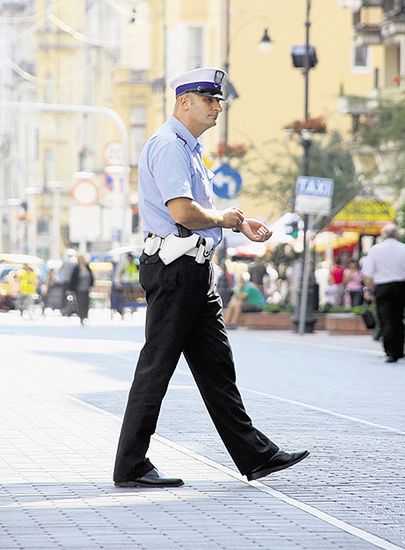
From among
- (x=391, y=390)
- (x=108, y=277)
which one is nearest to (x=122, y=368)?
(x=391, y=390)

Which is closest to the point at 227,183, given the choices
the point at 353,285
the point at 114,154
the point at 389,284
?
the point at 353,285

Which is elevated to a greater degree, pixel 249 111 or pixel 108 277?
pixel 249 111

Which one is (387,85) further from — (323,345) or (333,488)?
(333,488)

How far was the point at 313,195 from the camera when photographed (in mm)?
35781

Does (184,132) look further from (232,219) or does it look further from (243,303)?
(243,303)

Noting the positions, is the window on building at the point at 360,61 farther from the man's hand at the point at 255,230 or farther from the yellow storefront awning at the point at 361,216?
the man's hand at the point at 255,230

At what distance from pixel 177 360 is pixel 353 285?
37.1 metres

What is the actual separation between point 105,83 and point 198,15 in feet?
72.0

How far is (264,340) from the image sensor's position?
108ft

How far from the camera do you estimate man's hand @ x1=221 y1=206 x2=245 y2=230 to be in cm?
951

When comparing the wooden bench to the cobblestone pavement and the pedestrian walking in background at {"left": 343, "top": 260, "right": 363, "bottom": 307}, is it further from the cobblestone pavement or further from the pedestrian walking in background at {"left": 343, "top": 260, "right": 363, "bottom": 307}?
the cobblestone pavement

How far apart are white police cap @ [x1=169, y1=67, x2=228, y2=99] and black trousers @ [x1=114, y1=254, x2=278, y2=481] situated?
853 millimetres

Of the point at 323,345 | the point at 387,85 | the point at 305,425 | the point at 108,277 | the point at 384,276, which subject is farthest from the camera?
the point at 108,277

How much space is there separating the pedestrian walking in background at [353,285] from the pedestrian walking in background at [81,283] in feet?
22.3
